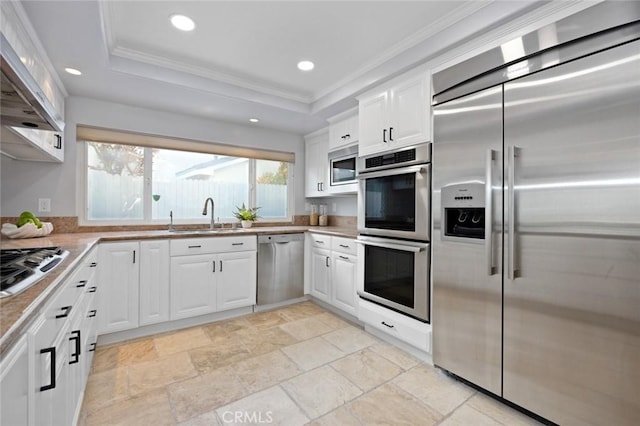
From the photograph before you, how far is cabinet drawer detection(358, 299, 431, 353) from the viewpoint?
2209mm

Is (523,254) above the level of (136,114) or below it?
below

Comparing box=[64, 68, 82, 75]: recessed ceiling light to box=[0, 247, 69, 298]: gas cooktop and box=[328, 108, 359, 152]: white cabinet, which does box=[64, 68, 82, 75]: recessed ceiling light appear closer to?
box=[0, 247, 69, 298]: gas cooktop

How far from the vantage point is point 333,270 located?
325 centimetres

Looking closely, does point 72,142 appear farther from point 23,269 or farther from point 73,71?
point 23,269

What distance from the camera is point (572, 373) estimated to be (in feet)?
4.80

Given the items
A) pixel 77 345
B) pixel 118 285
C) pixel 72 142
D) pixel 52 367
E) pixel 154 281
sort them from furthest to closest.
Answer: pixel 72 142 < pixel 154 281 < pixel 118 285 < pixel 77 345 < pixel 52 367

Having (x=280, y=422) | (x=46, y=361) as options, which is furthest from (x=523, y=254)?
(x=46, y=361)

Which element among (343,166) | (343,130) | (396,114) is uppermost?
(343,130)

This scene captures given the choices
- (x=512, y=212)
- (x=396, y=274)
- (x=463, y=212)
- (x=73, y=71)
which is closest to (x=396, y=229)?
(x=396, y=274)

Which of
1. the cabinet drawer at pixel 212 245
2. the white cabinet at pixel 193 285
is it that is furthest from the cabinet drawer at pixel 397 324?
the white cabinet at pixel 193 285

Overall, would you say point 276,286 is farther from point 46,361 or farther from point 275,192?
point 46,361

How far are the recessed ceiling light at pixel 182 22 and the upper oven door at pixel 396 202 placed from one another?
69.1 inches

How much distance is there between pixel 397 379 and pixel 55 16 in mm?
3104

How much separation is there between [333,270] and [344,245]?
1.14 ft
